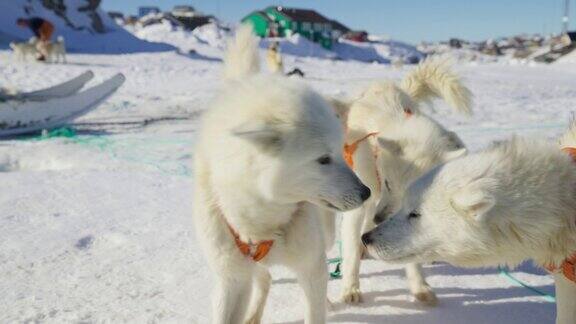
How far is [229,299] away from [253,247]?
280mm

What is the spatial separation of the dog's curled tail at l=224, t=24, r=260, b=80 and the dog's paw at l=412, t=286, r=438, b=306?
1.41 meters

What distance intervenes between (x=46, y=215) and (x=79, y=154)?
2085 mm

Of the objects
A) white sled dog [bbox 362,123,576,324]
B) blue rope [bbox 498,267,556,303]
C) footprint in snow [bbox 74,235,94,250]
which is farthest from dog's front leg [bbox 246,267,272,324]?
blue rope [bbox 498,267,556,303]

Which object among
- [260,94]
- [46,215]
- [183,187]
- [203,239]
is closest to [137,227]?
[46,215]

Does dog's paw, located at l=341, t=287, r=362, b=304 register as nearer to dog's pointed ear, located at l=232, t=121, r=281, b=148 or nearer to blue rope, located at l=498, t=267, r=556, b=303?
blue rope, located at l=498, t=267, r=556, b=303

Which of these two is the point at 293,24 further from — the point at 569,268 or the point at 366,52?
the point at 569,268

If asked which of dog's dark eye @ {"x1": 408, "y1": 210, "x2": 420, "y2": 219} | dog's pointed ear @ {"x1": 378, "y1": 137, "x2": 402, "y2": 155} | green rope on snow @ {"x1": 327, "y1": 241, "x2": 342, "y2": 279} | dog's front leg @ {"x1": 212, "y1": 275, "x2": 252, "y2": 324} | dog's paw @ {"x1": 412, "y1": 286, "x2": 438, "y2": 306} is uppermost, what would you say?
dog's pointed ear @ {"x1": 378, "y1": 137, "x2": 402, "y2": 155}

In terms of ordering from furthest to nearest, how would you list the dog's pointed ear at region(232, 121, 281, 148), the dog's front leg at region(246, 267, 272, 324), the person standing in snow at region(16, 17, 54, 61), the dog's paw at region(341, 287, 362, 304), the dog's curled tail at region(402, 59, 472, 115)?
the person standing in snow at region(16, 17, 54, 61)
the dog's curled tail at region(402, 59, 472, 115)
the dog's paw at region(341, 287, 362, 304)
the dog's front leg at region(246, 267, 272, 324)
the dog's pointed ear at region(232, 121, 281, 148)

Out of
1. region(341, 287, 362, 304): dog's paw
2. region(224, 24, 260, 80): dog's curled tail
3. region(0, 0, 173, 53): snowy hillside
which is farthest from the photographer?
region(0, 0, 173, 53): snowy hillside

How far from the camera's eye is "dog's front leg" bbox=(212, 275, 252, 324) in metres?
2.27

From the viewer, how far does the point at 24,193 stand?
4242 millimetres

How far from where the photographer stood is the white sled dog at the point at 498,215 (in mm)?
2027

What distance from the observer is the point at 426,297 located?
2826 millimetres

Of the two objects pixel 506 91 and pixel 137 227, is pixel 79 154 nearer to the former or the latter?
pixel 137 227
